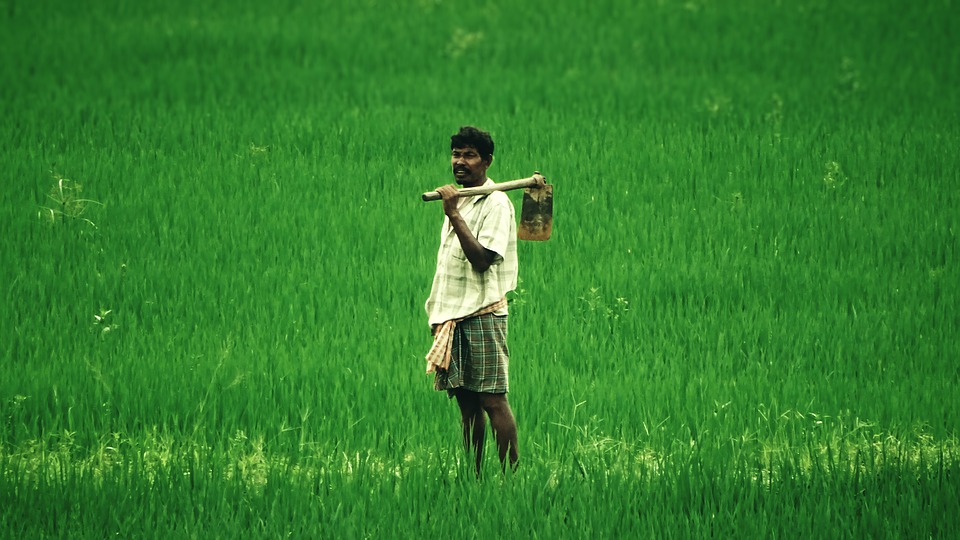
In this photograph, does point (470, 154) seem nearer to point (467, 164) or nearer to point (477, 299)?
point (467, 164)

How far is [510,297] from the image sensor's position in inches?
281

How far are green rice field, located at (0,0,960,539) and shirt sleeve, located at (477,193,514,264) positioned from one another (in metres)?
0.86

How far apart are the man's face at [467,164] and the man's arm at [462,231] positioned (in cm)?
14

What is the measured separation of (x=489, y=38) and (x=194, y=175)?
4649 millimetres

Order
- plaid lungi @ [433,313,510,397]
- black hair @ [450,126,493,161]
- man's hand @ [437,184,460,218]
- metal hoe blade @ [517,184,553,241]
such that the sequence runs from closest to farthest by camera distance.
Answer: man's hand @ [437,184,460,218] < black hair @ [450,126,493,161] < plaid lungi @ [433,313,510,397] < metal hoe blade @ [517,184,553,241]

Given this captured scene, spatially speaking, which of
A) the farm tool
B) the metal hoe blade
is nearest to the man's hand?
the farm tool

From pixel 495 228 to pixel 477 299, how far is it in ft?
0.93

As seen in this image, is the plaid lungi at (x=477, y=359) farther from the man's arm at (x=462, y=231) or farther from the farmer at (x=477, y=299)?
the man's arm at (x=462, y=231)

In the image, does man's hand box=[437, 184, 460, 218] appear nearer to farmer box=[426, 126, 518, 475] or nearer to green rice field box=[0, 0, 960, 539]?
farmer box=[426, 126, 518, 475]

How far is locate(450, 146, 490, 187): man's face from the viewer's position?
442cm

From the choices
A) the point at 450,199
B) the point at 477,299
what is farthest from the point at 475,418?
the point at 450,199

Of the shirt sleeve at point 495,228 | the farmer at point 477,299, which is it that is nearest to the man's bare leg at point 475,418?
the farmer at point 477,299

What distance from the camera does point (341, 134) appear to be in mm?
9391

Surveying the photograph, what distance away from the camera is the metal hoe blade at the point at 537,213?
458cm
